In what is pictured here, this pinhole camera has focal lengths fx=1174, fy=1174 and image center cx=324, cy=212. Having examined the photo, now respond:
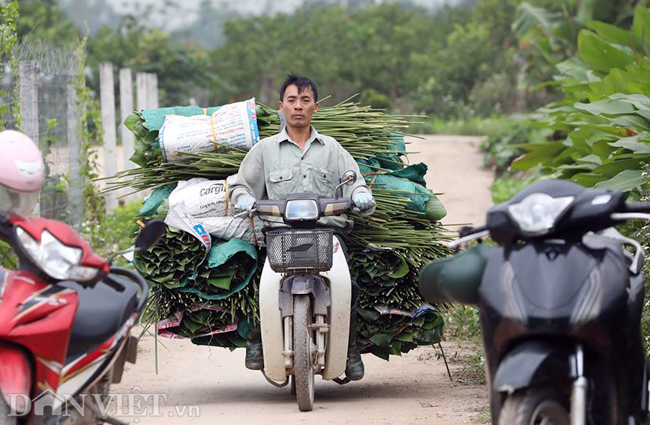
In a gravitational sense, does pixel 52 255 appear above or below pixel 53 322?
above

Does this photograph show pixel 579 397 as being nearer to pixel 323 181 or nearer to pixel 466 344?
pixel 323 181

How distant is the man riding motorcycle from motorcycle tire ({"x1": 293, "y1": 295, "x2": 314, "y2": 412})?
475mm

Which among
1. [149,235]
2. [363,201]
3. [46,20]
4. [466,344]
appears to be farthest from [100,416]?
[46,20]

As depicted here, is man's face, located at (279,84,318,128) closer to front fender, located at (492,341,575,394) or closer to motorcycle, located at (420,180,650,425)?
motorcycle, located at (420,180,650,425)

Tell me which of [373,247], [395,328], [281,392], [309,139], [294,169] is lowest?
[281,392]

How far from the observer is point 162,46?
97.8 feet

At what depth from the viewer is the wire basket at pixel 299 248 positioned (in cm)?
618

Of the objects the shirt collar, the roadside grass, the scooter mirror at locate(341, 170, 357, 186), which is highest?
the shirt collar

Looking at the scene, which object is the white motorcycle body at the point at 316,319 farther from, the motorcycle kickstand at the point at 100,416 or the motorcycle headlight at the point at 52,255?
the motorcycle headlight at the point at 52,255

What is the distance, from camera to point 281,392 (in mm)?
7500

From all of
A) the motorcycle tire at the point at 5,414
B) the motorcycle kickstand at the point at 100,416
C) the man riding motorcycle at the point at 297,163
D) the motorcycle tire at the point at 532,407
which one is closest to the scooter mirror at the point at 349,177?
the man riding motorcycle at the point at 297,163

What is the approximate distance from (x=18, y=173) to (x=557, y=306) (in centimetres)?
197

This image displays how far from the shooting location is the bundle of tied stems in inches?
277

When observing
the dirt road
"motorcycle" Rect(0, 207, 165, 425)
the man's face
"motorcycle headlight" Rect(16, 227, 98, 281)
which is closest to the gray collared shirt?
the man's face
